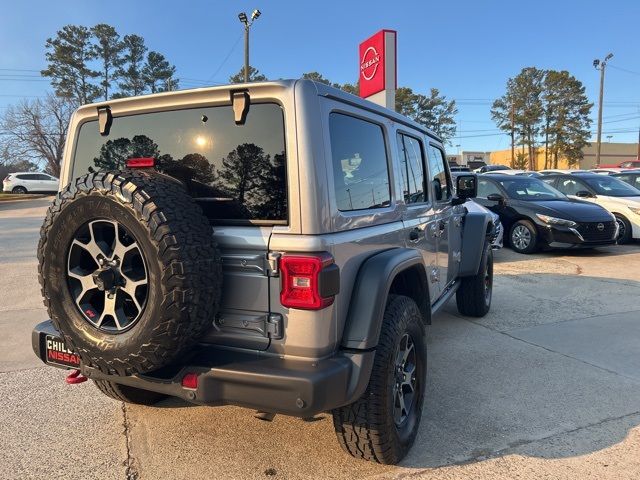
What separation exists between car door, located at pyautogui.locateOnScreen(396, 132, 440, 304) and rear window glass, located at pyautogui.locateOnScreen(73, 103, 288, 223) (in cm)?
118

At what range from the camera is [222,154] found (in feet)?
7.95

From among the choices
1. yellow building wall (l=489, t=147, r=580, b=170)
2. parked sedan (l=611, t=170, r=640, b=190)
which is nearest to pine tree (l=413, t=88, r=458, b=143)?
yellow building wall (l=489, t=147, r=580, b=170)

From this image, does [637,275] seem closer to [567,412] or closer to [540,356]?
[540,356]

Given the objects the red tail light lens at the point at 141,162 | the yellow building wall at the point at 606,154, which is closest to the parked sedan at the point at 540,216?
the red tail light lens at the point at 141,162

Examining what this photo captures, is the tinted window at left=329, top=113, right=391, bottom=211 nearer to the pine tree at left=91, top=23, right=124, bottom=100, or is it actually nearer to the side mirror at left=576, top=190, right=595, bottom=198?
the side mirror at left=576, top=190, right=595, bottom=198

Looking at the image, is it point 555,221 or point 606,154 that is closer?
point 555,221

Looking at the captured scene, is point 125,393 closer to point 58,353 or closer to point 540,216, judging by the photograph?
point 58,353

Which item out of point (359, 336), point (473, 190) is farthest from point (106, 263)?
point (473, 190)

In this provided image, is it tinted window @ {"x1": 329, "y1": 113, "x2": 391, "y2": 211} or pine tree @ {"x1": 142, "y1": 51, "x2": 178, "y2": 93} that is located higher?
pine tree @ {"x1": 142, "y1": 51, "x2": 178, "y2": 93}

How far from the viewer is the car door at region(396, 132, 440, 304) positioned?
3260mm

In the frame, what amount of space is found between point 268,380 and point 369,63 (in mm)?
11411

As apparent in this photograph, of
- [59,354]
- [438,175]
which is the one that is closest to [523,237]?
[438,175]

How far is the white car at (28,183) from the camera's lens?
1238 inches

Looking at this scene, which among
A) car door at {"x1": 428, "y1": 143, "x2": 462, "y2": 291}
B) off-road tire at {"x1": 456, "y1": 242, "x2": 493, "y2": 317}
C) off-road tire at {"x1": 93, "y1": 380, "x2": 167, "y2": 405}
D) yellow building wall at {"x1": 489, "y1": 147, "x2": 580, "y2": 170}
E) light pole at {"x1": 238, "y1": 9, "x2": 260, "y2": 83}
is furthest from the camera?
yellow building wall at {"x1": 489, "y1": 147, "x2": 580, "y2": 170}
